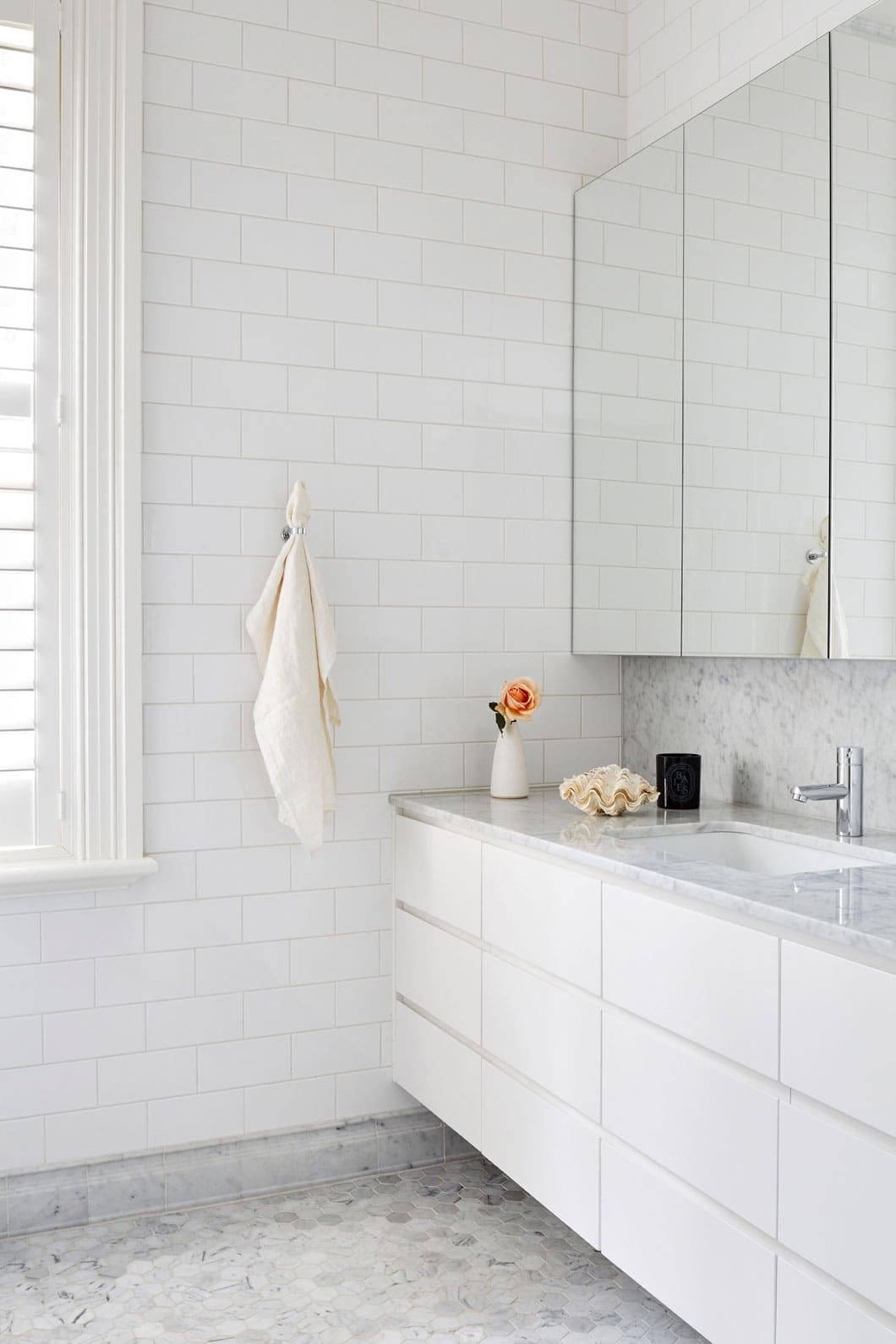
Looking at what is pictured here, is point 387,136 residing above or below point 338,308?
above

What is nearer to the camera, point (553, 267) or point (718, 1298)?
point (718, 1298)

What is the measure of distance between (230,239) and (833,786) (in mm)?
1696

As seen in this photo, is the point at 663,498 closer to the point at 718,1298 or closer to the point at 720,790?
the point at 720,790

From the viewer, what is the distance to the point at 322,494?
2623 millimetres

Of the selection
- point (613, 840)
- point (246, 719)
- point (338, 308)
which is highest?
point (338, 308)

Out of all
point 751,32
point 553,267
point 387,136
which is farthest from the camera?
point 553,267

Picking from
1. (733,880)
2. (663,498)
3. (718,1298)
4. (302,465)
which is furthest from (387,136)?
(718,1298)

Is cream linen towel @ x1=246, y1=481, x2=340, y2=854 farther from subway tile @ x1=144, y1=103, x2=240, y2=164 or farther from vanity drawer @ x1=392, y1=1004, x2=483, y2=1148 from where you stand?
subway tile @ x1=144, y1=103, x2=240, y2=164

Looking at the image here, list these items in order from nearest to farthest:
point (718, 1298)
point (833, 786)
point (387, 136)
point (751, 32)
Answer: point (718, 1298) < point (833, 786) < point (751, 32) < point (387, 136)

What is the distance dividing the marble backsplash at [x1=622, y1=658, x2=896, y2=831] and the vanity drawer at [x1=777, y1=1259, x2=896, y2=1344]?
35.8 inches

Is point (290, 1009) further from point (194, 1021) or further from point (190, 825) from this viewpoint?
point (190, 825)

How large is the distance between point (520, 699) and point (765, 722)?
532 millimetres

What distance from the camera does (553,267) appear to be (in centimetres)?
286

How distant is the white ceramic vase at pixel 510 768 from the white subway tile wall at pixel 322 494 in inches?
6.6
